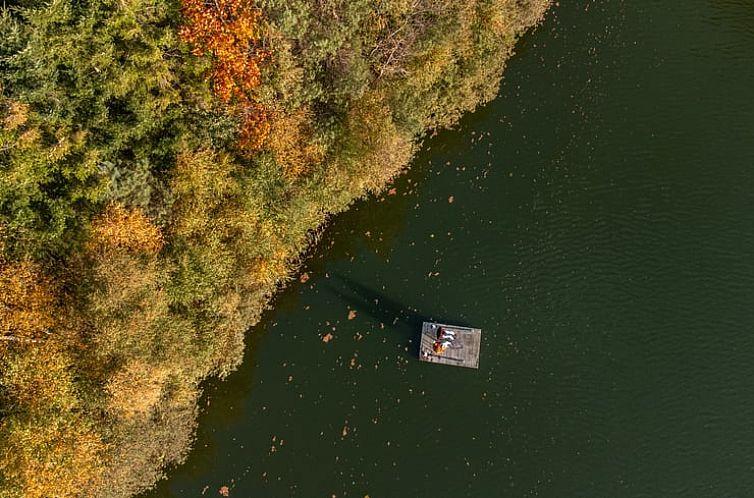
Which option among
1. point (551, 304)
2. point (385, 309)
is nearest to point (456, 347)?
point (385, 309)

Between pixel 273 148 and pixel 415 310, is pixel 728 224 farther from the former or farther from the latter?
pixel 273 148

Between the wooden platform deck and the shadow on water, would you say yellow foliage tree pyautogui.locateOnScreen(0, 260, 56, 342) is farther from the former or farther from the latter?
the wooden platform deck

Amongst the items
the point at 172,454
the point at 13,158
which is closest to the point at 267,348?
the point at 172,454

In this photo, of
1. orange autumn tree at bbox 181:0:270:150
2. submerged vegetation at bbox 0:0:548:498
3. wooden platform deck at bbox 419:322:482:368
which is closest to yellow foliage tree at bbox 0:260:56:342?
submerged vegetation at bbox 0:0:548:498

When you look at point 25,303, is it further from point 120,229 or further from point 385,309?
point 385,309

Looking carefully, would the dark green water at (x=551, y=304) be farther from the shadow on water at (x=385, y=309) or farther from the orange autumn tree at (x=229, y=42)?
the orange autumn tree at (x=229, y=42)

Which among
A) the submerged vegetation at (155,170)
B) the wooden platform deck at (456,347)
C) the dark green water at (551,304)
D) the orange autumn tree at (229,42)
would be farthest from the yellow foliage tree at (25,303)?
the wooden platform deck at (456,347)
